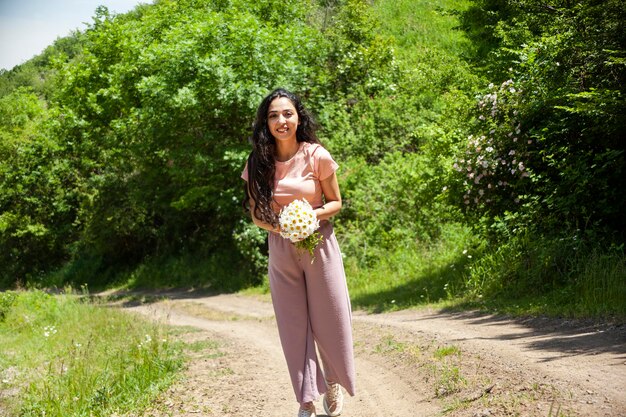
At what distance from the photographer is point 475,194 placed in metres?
12.8

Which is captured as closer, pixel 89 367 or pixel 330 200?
pixel 330 200

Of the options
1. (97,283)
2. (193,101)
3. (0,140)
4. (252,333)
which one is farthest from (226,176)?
(0,140)

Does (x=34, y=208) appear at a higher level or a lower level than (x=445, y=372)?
Result: higher

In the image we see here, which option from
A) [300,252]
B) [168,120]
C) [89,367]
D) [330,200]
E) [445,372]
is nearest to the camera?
[300,252]

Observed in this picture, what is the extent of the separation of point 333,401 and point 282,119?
235 centimetres

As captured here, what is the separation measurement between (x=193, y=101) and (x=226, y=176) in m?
2.47

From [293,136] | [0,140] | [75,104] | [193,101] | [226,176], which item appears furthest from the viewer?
[0,140]

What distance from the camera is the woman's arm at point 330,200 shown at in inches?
219

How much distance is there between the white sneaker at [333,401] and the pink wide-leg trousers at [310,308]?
0.68 feet

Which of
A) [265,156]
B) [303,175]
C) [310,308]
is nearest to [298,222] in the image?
[303,175]

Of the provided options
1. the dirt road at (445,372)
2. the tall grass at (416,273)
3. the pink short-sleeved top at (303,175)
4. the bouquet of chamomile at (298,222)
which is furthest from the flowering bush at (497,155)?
the bouquet of chamomile at (298,222)

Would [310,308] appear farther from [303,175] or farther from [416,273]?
[416,273]

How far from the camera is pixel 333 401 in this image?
606 cm

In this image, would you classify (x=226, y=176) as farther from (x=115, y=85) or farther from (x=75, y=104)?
(x=75, y=104)
